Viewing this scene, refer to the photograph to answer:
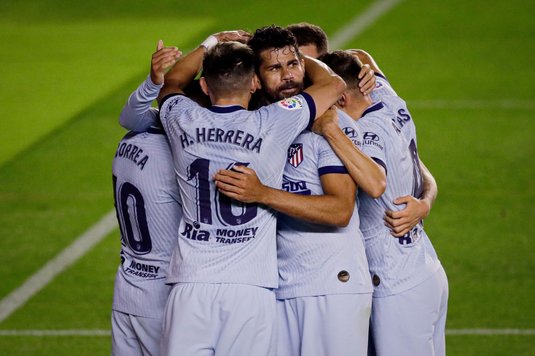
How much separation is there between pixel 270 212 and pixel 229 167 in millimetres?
292

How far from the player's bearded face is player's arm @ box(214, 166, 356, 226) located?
0.48 meters

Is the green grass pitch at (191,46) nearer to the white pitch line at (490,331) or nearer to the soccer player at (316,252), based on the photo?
the white pitch line at (490,331)

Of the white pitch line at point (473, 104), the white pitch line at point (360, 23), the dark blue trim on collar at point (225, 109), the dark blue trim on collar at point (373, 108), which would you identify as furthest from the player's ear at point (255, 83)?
the white pitch line at point (360, 23)

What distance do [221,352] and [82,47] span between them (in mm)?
11657

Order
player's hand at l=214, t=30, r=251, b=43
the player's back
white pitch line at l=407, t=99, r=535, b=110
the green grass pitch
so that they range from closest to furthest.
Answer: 1. player's hand at l=214, t=30, r=251, b=43
2. the player's back
3. the green grass pitch
4. white pitch line at l=407, t=99, r=535, b=110

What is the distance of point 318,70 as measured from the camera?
17.8 feet

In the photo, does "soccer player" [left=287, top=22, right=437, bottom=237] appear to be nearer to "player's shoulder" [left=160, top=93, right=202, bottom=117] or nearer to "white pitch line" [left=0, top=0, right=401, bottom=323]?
"player's shoulder" [left=160, top=93, right=202, bottom=117]

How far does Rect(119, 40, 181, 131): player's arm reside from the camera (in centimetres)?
534

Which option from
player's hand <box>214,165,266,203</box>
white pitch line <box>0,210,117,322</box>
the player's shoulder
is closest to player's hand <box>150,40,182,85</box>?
the player's shoulder

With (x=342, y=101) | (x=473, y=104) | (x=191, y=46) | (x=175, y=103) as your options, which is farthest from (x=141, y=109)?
(x=191, y=46)

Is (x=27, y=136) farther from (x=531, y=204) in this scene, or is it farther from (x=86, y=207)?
(x=531, y=204)

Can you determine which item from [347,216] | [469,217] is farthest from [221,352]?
[469,217]

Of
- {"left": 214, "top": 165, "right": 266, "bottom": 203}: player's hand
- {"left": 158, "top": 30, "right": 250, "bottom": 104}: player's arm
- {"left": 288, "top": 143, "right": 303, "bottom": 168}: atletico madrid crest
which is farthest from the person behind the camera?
{"left": 158, "top": 30, "right": 250, "bottom": 104}: player's arm

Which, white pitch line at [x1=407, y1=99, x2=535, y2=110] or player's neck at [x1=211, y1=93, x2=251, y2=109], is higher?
player's neck at [x1=211, y1=93, x2=251, y2=109]
